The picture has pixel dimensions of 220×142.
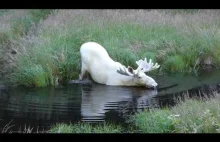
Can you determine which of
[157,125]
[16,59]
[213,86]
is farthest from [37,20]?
[157,125]

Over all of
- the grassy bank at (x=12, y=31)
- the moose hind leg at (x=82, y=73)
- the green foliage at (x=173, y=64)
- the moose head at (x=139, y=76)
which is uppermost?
the grassy bank at (x=12, y=31)

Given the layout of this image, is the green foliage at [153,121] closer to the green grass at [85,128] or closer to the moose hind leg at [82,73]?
the green grass at [85,128]

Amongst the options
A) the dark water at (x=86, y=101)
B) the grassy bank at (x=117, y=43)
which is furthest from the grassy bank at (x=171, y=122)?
the grassy bank at (x=117, y=43)

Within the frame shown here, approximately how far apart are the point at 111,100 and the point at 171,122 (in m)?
2.86

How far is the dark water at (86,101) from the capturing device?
25.8 feet

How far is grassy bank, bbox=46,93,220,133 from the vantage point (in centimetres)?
618

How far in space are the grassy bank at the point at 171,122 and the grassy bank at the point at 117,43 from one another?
3.78 metres

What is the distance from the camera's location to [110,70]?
1091cm

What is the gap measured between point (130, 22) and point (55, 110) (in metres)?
7.44

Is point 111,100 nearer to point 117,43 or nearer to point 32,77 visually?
point 32,77

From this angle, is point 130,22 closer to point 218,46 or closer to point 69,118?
point 218,46

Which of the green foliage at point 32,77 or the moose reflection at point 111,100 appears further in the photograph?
the green foliage at point 32,77

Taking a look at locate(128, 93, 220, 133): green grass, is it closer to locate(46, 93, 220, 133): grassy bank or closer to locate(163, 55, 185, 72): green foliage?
locate(46, 93, 220, 133): grassy bank

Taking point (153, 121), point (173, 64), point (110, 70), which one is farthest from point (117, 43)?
point (153, 121)
